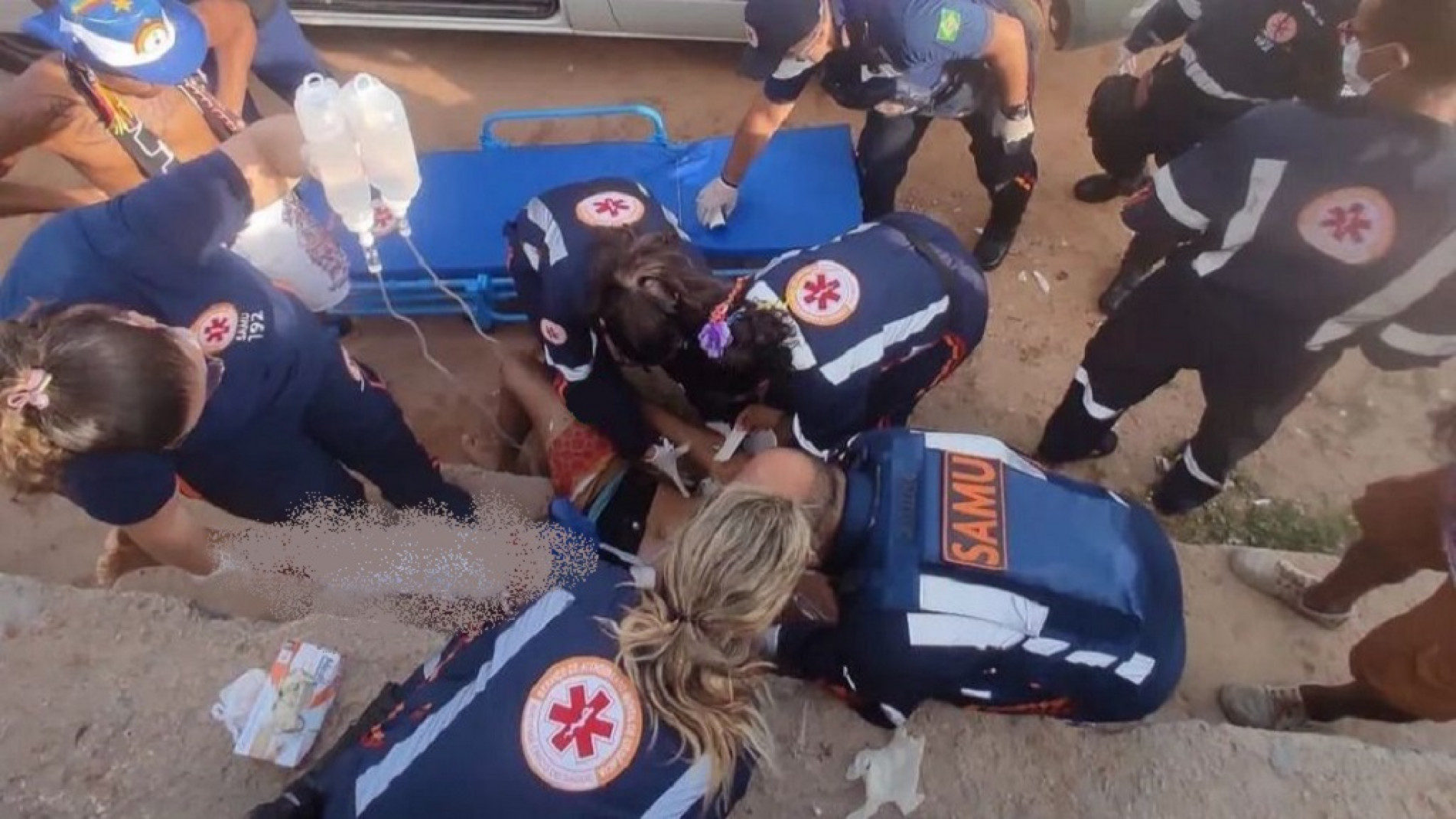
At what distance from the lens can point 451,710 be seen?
1.81 metres

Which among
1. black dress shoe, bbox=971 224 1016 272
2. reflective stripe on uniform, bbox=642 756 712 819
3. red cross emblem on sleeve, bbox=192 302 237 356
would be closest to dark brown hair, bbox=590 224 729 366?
red cross emblem on sleeve, bbox=192 302 237 356

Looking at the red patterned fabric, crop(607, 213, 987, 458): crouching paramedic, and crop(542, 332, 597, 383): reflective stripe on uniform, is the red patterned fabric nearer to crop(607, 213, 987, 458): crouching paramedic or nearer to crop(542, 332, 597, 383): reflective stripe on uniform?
crop(542, 332, 597, 383): reflective stripe on uniform

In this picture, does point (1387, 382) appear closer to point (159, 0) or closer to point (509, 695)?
point (509, 695)

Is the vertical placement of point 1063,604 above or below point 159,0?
below

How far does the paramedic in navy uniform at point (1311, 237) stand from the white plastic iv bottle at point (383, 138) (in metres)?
1.77

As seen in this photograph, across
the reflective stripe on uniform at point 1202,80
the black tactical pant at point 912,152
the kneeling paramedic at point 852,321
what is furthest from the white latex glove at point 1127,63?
the kneeling paramedic at point 852,321

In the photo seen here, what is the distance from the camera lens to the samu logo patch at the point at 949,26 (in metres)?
2.89

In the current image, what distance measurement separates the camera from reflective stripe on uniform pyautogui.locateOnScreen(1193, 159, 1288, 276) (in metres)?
2.36

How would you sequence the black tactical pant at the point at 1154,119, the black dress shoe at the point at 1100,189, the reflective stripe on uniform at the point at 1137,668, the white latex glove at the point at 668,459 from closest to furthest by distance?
1. the reflective stripe on uniform at the point at 1137,668
2. the white latex glove at the point at 668,459
3. the black tactical pant at the point at 1154,119
4. the black dress shoe at the point at 1100,189

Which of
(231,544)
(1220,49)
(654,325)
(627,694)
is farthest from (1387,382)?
(231,544)

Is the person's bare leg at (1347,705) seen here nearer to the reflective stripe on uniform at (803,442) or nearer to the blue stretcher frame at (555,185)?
the reflective stripe on uniform at (803,442)

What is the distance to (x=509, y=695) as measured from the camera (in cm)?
A: 175

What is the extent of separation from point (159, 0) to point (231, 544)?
1367mm

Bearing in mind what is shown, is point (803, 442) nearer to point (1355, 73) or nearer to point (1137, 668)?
point (1137, 668)
